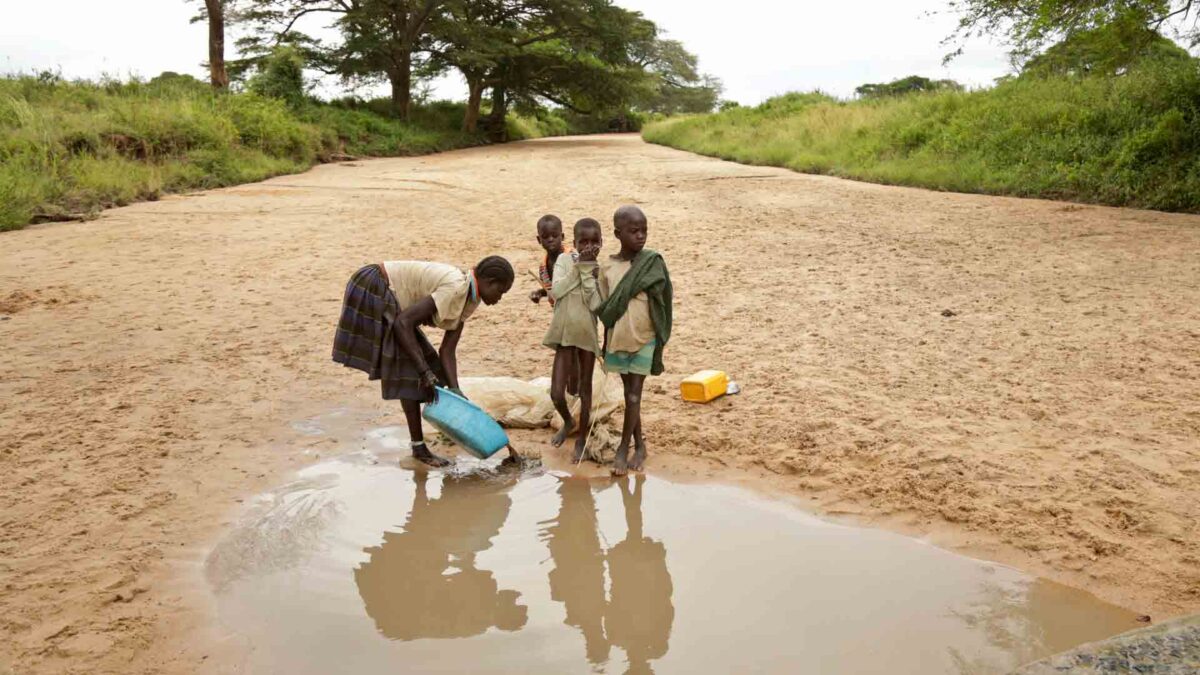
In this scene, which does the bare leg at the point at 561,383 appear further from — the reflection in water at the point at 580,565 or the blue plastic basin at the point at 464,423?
the blue plastic basin at the point at 464,423

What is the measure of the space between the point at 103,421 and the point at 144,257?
466 cm

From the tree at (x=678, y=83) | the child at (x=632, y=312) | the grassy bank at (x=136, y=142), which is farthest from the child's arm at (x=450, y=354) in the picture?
the tree at (x=678, y=83)

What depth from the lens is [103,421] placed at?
496cm

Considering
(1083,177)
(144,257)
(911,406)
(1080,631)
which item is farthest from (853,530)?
(1083,177)

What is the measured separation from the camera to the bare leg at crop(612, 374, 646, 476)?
14.4ft

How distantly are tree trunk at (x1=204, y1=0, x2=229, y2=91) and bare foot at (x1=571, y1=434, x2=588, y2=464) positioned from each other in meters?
17.6

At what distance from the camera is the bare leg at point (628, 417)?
14.4 feet

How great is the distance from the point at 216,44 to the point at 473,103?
7524 millimetres

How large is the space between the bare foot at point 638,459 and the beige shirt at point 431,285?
42.3 inches

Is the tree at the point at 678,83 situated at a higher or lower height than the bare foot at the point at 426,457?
higher

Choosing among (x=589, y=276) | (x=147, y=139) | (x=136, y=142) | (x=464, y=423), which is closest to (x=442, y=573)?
(x=464, y=423)

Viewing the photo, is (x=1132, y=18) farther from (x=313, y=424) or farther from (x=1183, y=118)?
(x=313, y=424)

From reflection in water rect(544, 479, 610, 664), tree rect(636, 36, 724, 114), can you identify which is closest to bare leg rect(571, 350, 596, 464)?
reflection in water rect(544, 479, 610, 664)

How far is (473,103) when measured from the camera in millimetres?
25562
